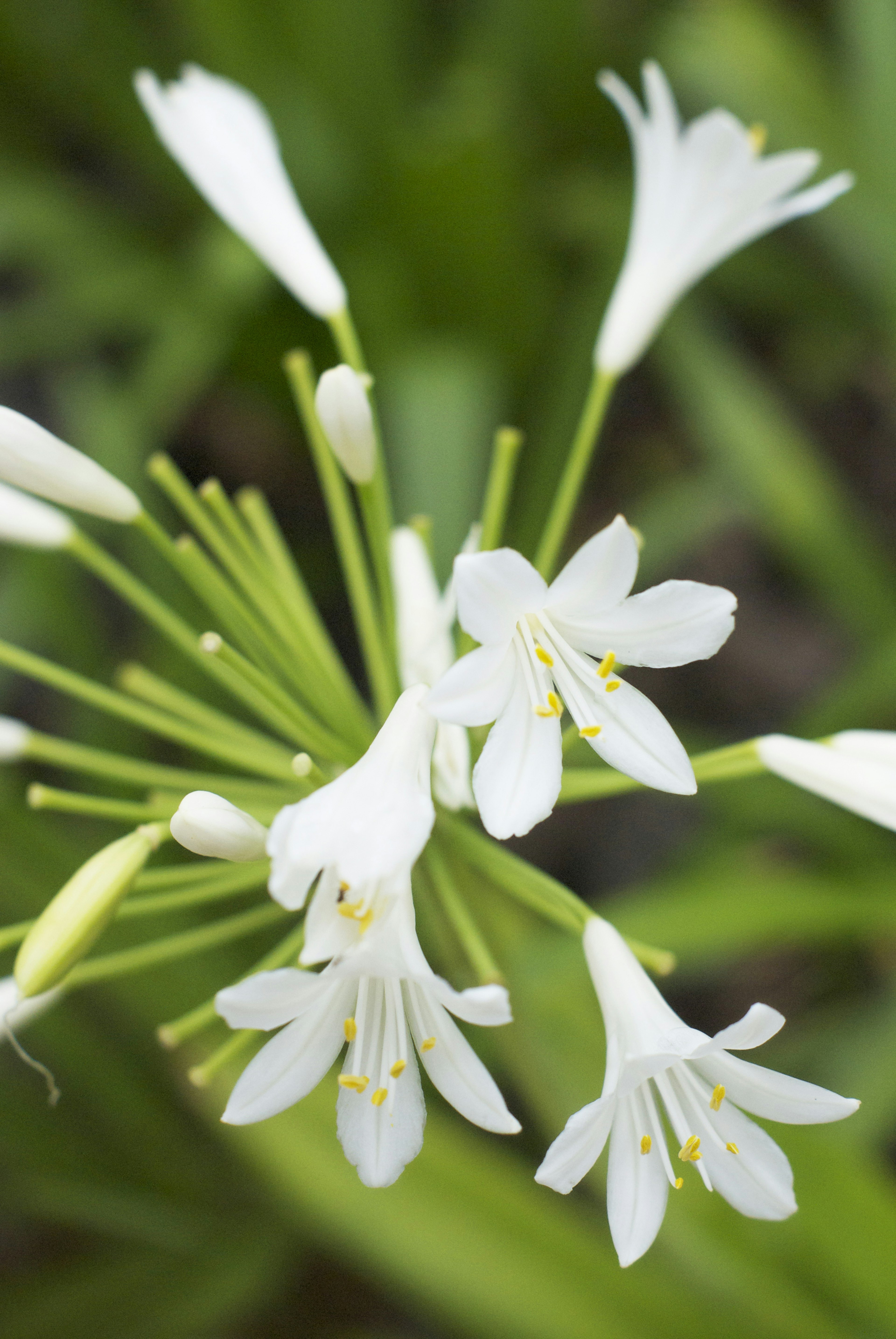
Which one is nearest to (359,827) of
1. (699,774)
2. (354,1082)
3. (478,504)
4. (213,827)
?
(213,827)

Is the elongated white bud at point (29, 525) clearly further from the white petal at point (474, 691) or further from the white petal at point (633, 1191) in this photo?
the white petal at point (633, 1191)

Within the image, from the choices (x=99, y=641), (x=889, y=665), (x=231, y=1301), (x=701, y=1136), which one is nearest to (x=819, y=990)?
(x=889, y=665)

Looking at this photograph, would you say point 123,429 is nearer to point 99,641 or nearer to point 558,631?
point 99,641

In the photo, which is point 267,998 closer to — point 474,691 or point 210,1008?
point 474,691

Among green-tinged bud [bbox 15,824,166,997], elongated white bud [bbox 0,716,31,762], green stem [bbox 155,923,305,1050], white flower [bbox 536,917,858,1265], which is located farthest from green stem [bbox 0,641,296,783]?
white flower [bbox 536,917,858,1265]

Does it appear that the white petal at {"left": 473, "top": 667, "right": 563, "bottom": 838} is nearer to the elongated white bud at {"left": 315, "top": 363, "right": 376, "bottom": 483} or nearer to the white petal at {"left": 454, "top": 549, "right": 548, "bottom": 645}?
the white petal at {"left": 454, "top": 549, "right": 548, "bottom": 645}

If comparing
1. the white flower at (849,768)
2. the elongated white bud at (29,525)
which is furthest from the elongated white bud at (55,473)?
the white flower at (849,768)
